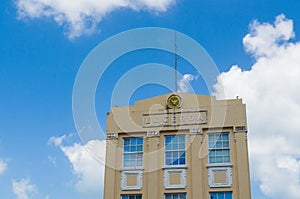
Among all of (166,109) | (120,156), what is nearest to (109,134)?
(120,156)

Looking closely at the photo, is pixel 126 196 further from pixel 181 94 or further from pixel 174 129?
pixel 181 94

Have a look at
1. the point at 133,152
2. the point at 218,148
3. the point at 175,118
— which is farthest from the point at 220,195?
the point at 133,152

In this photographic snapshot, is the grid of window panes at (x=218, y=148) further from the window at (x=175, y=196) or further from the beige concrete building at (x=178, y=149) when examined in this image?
the window at (x=175, y=196)

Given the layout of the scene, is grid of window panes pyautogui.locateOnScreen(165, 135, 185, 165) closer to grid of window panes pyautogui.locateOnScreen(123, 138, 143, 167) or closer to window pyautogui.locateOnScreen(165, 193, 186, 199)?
grid of window panes pyautogui.locateOnScreen(123, 138, 143, 167)

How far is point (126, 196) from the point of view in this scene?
20719 millimetres

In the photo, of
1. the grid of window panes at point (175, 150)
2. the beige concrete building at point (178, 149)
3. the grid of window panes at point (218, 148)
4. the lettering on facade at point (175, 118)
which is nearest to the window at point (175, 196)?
the beige concrete building at point (178, 149)

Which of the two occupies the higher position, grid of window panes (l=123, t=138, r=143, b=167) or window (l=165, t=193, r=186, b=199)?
grid of window panes (l=123, t=138, r=143, b=167)

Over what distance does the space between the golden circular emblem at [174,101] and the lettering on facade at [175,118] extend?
431mm

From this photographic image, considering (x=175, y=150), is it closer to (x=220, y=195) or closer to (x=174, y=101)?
(x=174, y=101)

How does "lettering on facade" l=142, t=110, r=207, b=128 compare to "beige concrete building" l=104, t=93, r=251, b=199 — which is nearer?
"beige concrete building" l=104, t=93, r=251, b=199

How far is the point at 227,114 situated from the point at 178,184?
4.01 m

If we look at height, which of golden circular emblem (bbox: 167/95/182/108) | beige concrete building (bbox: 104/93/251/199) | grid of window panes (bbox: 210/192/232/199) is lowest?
grid of window panes (bbox: 210/192/232/199)

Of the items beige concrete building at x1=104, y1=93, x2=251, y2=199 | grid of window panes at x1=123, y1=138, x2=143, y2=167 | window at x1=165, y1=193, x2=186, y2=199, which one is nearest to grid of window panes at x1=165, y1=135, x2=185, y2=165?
beige concrete building at x1=104, y1=93, x2=251, y2=199

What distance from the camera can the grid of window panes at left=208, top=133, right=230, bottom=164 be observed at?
20.5 metres
